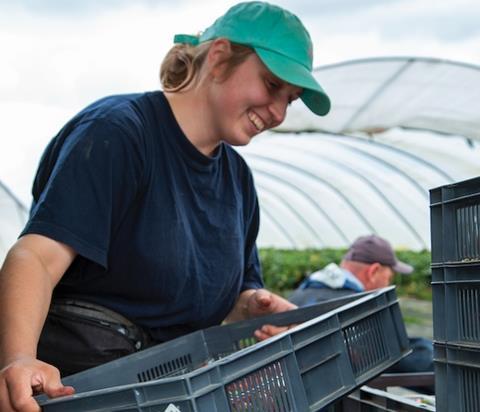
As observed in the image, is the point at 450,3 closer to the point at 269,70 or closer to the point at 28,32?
the point at 28,32

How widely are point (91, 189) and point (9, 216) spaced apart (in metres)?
10.1

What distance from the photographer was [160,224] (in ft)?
6.46

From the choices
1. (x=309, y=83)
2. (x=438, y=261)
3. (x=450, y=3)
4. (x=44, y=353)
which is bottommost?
(x=44, y=353)

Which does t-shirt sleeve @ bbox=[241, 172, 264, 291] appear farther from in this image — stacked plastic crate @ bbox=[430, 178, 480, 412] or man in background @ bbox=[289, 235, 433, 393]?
man in background @ bbox=[289, 235, 433, 393]

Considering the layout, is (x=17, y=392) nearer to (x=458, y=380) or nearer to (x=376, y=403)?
(x=458, y=380)

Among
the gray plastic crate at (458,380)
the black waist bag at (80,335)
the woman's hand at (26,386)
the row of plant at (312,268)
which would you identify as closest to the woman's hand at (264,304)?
the black waist bag at (80,335)

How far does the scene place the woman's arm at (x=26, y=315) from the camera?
1.43m

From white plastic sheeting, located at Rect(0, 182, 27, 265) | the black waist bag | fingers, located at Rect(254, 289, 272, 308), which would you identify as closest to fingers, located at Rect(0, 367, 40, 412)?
the black waist bag

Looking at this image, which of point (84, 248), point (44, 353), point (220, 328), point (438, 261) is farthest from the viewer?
point (220, 328)

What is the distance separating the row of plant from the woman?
11.6 m

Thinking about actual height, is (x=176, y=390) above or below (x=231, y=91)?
below

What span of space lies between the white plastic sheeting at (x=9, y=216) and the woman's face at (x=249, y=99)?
9011mm

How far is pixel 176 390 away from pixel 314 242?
16.6m

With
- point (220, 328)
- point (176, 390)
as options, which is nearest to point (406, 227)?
point (220, 328)
